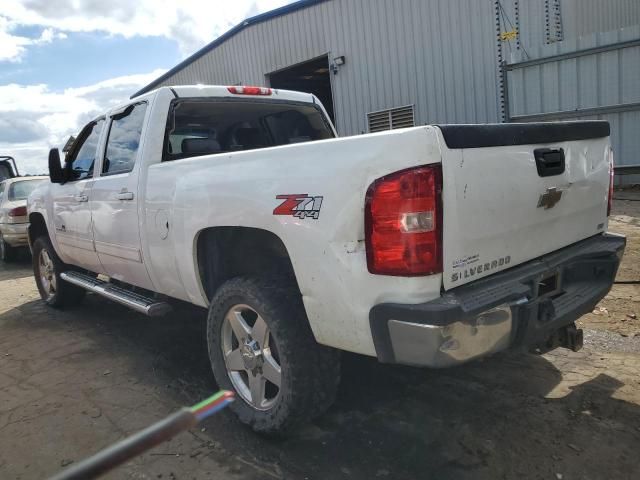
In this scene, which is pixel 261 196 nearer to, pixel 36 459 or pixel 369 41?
pixel 36 459

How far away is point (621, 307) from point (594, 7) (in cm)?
973

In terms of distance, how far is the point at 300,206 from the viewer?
2340mm

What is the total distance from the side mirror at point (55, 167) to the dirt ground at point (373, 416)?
1621 millimetres

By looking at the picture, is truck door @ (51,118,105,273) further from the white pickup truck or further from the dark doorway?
the dark doorway

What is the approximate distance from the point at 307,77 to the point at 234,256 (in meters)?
13.1

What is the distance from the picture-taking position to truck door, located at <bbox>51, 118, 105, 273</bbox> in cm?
452

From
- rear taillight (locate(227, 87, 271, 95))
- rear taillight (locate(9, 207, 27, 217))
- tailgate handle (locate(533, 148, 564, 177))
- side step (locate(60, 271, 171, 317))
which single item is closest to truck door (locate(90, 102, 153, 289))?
side step (locate(60, 271, 171, 317))

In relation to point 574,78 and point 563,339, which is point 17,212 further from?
point 574,78

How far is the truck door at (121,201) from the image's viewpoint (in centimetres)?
369

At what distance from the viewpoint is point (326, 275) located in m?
2.29

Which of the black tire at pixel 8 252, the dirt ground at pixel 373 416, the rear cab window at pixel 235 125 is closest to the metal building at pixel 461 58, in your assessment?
the dirt ground at pixel 373 416

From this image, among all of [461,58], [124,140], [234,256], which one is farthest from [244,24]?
[234,256]

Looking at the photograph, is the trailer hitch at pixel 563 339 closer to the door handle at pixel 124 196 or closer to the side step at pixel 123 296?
the side step at pixel 123 296

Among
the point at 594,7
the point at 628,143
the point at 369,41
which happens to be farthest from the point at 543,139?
the point at 594,7
